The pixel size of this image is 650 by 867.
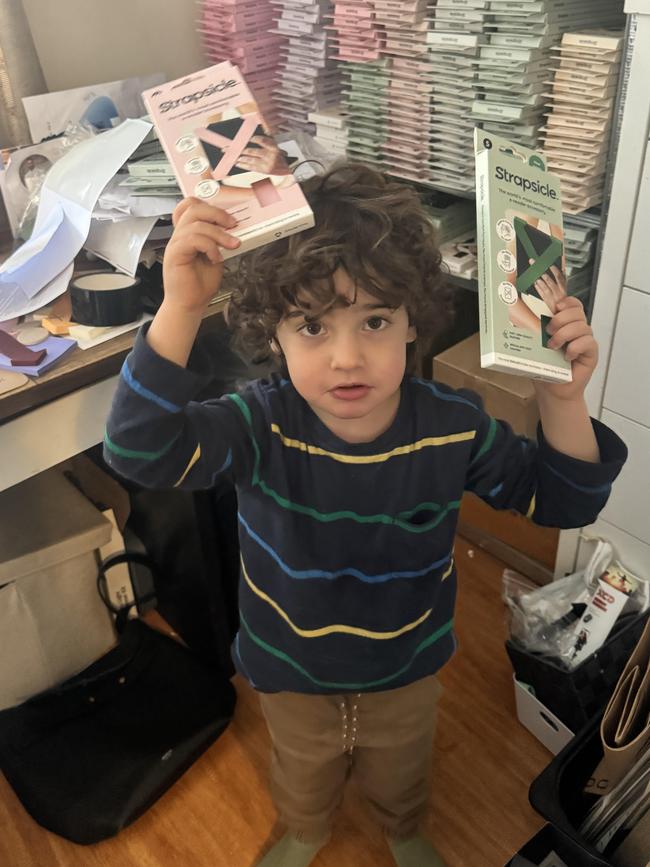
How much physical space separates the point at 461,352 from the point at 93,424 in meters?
0.80

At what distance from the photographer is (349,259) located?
0.73 m

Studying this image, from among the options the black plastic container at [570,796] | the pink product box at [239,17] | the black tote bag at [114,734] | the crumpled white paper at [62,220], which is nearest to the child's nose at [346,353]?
the crumpled white paper at [62,220]

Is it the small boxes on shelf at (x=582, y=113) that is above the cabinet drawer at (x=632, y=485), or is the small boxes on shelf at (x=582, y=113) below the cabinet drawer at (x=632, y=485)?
above

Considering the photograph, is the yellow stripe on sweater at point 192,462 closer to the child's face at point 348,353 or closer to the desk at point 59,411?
the child's face at point 348,353

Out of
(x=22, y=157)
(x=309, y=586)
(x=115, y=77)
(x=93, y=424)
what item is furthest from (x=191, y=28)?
(x=309, y=586)

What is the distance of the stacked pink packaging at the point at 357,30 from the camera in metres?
1.33

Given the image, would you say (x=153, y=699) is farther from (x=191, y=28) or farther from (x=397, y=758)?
(x=191, y=28)

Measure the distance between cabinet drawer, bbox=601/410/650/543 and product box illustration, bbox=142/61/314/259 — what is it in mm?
749

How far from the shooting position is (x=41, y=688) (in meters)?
1.37

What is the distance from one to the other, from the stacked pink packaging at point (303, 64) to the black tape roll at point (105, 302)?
0.68 m

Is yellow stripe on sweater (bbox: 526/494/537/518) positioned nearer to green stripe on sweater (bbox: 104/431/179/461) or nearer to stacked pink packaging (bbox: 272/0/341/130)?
green stripe on sweater (bbox: 104/431/179/461)

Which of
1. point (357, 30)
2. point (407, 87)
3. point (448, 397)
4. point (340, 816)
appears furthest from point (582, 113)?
point (340, 816)

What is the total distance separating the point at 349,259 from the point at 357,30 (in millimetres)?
835

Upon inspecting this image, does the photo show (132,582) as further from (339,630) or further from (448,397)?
(448,397)
